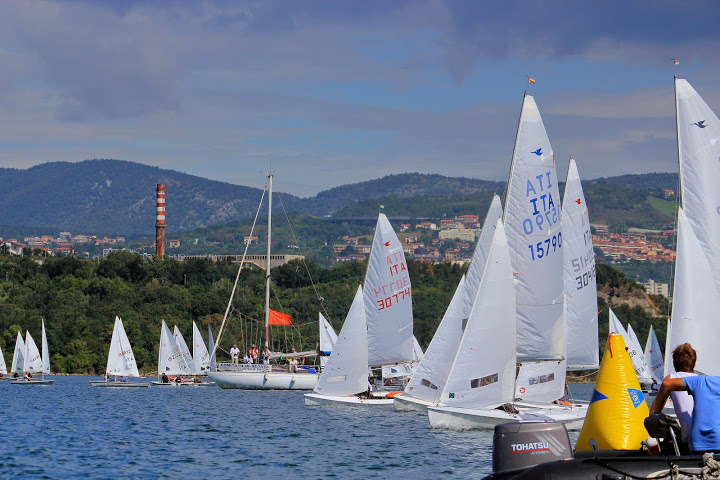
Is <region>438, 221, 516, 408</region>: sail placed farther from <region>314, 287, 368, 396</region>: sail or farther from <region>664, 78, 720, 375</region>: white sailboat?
<region>314, 287, 368, 396</region>: sail

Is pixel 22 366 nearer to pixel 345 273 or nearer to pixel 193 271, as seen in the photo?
pixel 193 271

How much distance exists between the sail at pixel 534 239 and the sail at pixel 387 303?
14117mm

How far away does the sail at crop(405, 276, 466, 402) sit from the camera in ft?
115

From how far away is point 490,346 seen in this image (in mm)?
30938

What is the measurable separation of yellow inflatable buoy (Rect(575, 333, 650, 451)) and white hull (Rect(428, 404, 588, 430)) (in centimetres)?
1570

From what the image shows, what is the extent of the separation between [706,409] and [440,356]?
73.7 ft

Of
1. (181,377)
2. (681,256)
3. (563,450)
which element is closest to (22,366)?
(181,377)

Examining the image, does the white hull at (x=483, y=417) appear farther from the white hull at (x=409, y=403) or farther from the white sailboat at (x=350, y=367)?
the white sailboat at (x=350, y=367)

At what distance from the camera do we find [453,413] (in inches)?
1221

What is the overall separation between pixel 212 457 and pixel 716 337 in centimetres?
1235

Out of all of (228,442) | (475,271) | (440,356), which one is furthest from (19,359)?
(440,356)

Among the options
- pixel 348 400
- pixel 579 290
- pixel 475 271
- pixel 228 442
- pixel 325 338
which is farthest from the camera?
pixel 325 338

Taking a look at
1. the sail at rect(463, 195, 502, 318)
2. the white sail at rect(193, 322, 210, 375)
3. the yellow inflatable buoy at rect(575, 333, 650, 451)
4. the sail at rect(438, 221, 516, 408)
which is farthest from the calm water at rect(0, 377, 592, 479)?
the white sail at rect(193, 322, 210, 375)

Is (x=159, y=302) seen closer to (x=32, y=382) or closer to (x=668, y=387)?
(x=32, y=382)
